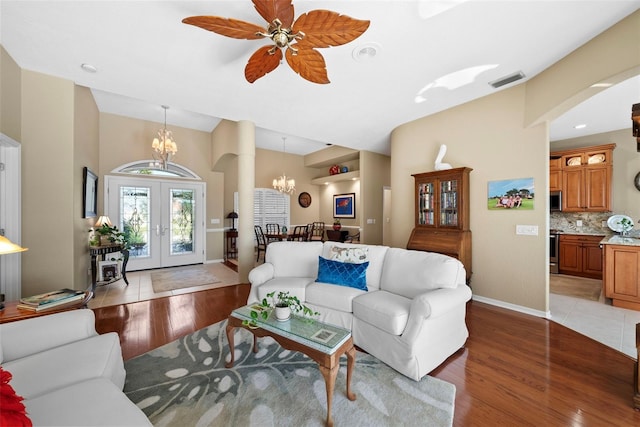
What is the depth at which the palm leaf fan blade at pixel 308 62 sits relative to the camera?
2.01 meters

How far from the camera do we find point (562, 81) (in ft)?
9.08

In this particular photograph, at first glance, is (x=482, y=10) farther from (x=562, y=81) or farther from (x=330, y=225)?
(x=330, y=225)

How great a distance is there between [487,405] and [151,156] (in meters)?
6.88

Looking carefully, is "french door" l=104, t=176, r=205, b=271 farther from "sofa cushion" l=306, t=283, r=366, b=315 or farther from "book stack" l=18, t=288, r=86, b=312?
"sofa cushion" l=306, t=283, r=366, b=315

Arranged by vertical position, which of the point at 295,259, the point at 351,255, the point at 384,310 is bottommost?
the point at 384,310

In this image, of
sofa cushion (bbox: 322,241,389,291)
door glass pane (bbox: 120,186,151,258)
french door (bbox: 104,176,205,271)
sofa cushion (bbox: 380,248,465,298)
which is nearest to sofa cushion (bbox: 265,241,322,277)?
sofa cushion (bbox: 322,241,389,291)

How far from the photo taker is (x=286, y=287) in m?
2.83

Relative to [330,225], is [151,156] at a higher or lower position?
higher

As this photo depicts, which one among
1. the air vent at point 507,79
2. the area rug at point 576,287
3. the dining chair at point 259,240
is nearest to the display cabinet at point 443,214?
the air vent at point 507,79

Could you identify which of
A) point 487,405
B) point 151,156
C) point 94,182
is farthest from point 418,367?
point 151,156

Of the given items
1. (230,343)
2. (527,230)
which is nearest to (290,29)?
(230,343)

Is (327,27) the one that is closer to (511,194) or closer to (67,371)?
(67,371)

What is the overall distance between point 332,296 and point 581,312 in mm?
3407

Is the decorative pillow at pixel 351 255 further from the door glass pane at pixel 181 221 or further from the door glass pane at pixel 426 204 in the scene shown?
the door glass pane at pixel 181 221
